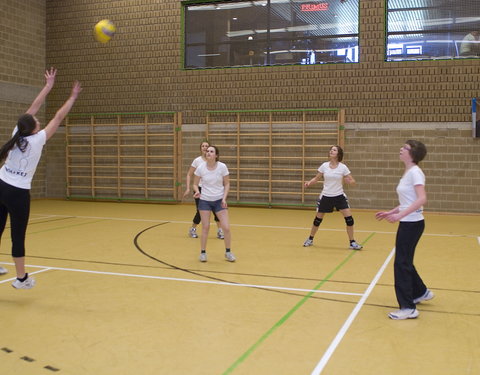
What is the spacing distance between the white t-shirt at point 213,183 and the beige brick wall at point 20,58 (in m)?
10.0

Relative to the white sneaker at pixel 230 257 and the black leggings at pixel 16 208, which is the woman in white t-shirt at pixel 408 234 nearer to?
the white sneaker at pixel 230 257

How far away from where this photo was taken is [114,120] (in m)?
15.3

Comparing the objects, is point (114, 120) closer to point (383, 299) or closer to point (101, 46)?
point (101, 46)

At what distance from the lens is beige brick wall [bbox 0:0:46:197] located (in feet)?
46.7

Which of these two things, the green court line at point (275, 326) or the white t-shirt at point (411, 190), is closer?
the green court line at point (275, 326)

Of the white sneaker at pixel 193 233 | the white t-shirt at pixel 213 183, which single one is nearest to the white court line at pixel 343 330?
the white t-shirt at pixel 213 183

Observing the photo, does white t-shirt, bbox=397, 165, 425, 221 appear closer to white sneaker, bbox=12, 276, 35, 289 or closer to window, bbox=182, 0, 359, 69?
white sneaker, bbox=12, 276, 35, 289

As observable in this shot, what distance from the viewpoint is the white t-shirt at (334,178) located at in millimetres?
7535

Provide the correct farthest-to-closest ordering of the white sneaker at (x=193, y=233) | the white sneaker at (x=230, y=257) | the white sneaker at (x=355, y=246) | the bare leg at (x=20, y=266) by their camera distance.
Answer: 1. the white sneaker at (x=193, y=233)
2. the white sneaker at (x=355, y=246)
3. the white sneaker at (x=230, y=257)
4. the bare leg at (x=20, y=266)

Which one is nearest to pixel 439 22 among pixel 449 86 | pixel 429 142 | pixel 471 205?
pixel 449 86

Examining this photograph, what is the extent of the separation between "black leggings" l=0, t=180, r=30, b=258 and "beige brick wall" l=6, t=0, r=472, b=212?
31.9ft

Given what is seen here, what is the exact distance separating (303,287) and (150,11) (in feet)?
38.2

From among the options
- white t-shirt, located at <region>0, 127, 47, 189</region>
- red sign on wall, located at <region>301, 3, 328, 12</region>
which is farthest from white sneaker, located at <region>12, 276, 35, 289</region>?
red sign on wall, located at <region>301, 3, 328, 12</region>

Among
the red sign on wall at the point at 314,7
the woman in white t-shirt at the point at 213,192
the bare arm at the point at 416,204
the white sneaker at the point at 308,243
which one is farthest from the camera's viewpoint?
the red sign on wall at the point at 314,7
